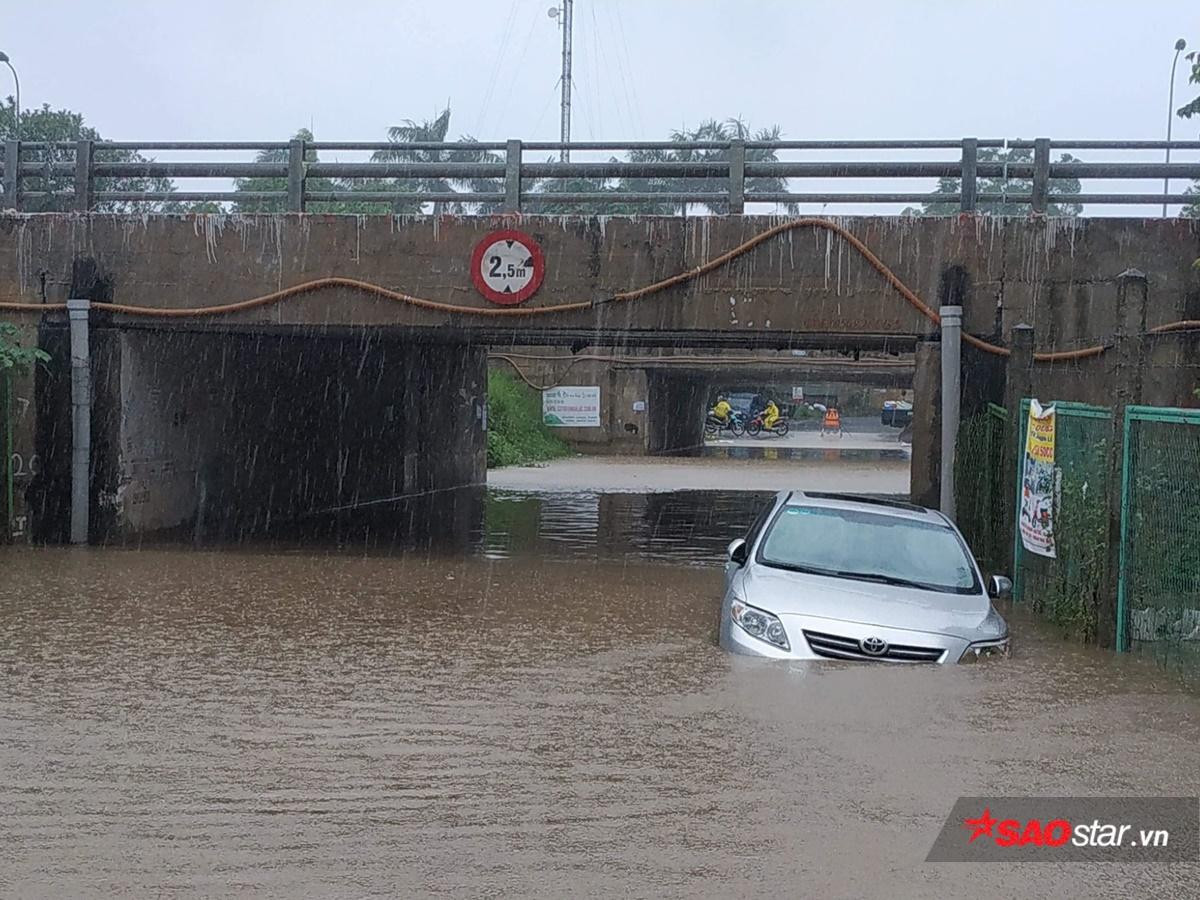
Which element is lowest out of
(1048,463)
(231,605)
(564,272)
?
(231,605)

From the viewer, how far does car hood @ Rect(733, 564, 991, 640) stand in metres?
8.62

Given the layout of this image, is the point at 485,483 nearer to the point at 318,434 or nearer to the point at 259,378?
the point at 318,434

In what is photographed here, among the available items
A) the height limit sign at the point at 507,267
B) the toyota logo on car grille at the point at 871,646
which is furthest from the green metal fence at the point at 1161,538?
the height limit sign at the point at 507,267

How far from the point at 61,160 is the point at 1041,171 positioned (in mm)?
14272

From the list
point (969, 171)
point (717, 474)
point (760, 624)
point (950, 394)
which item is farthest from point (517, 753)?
point (717, 474)

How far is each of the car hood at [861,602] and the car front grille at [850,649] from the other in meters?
0.13

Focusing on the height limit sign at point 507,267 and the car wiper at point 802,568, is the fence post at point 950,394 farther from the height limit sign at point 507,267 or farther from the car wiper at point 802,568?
the car wiper at point 802,568

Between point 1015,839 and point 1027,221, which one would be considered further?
point 1027,221

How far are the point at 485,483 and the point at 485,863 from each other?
2554 cm

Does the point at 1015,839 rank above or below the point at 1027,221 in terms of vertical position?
below

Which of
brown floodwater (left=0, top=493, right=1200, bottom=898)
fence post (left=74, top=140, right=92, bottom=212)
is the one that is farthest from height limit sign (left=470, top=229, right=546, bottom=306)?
brown floodwater (left=0, top=493, right=1200, bottom=898)

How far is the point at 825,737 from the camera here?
23.7 feet

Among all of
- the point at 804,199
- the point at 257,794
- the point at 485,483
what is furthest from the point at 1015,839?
the point at 485,483

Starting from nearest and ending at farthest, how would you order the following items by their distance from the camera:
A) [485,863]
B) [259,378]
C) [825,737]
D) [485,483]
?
[485,863], [825,737], [259,378], [485,483]
